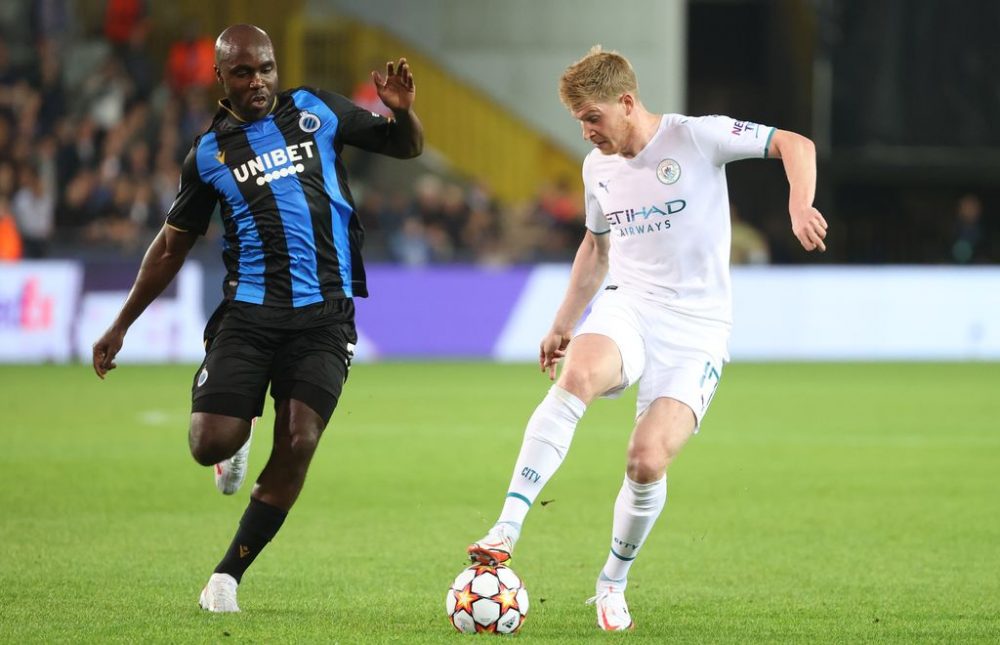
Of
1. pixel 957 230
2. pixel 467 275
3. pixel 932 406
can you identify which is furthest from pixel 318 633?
pixel 957 230

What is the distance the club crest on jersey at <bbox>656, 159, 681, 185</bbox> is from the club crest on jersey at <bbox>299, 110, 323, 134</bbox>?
131cm

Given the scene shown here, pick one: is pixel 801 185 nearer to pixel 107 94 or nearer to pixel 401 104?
pixel 401 104

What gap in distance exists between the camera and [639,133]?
239 inches

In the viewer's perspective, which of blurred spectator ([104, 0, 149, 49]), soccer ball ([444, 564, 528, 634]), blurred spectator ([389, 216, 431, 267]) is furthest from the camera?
blurred spectator ([104, 0, 149, 49])

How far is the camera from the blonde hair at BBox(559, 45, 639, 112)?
5.77 metres

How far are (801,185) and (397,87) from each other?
151cm

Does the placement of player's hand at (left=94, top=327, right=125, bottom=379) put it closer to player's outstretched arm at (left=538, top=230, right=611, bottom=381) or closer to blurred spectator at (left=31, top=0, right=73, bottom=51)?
player's outstretched arm at (left=538, top=230, right=611, bottom=381)

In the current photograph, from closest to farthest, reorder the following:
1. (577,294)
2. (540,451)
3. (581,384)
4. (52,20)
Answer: (540,451), (581,384), (577,294), (52,20)

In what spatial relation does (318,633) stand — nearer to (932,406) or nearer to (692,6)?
(932,406)

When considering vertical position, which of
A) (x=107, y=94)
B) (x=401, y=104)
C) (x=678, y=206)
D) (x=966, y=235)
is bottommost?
(x=966, y=235)

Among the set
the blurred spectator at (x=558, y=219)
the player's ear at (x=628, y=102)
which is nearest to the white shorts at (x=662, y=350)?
the player's ear at (x=628, y=102)

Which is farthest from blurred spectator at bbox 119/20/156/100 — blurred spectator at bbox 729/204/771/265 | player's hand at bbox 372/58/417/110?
player's hand at bbox 372/58/417/110

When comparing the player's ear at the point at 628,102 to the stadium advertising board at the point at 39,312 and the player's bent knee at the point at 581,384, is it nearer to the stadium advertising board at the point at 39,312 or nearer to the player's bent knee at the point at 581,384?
the player's bent knee at the point at 581,384

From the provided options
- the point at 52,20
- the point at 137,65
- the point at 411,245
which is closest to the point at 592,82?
the point at 411,245
